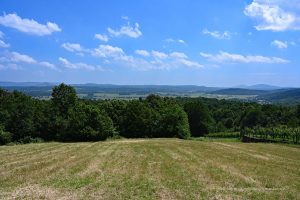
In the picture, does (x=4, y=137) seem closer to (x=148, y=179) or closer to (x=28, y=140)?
(x=28, y=140)

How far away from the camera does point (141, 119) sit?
95.2 meters

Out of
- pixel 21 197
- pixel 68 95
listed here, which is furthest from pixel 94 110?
pixel 21 197

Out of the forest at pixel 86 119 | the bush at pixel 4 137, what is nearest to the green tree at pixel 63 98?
the forest at pixel 86 119

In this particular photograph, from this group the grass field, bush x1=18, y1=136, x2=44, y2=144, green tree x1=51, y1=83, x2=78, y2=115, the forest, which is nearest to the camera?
the grass field

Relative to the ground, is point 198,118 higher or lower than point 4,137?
lower

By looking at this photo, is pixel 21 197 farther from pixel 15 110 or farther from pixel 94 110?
pixel 15 110

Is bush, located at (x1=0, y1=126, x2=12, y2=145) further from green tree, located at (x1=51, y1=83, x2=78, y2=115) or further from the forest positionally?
green tree, located at (x1=51, y1=83, x2=78, y2=115)

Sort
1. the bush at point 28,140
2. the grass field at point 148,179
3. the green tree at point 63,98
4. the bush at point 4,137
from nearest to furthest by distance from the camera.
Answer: the grass field at point 148,179 < the bush at point 4,137 < the bush at point 28,140 < the green tree at point 63,98

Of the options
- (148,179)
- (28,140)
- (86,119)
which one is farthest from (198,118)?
(148,179)

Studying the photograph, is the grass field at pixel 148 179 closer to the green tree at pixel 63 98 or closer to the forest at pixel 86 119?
the forest at pixel 86 119

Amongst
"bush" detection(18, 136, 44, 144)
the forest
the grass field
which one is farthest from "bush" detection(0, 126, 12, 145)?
the grass field

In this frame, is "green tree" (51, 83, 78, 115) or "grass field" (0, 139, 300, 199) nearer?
Result: "grass field" (0, 139, 300, 199)

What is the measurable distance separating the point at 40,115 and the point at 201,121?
6757 cm

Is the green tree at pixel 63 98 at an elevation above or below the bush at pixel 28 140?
above
